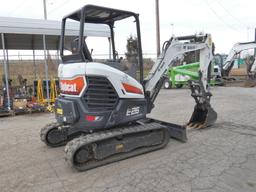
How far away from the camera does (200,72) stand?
6.17 meters

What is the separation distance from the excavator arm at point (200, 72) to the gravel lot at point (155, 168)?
0.43 meters

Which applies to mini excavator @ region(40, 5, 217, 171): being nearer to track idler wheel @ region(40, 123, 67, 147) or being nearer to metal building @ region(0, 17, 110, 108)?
track idler wheel @ region(40, 123, 67, 147)

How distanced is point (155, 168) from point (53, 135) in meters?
2.30

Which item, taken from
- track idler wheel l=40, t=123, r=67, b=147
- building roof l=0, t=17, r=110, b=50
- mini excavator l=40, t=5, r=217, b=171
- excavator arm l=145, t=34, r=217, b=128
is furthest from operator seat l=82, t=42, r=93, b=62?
building roof l=0, t=17, r=110, b=50

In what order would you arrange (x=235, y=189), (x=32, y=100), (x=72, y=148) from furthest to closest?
(x=32, y=100) < (x=72, y=148) < (x=235, y=189)

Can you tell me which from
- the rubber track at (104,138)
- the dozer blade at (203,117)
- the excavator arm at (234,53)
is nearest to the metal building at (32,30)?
the dozer blade at (203,117)

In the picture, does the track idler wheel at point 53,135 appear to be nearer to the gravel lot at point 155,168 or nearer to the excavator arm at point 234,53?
the gravel lot at point 155,168

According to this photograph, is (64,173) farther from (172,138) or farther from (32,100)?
(32,100)

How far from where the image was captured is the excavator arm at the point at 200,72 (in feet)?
17.8

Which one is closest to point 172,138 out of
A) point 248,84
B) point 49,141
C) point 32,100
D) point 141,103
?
point 141,103

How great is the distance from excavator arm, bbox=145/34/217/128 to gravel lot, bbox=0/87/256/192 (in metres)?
0.43

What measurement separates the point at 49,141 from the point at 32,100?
5332 millimetres

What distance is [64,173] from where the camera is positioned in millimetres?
4047

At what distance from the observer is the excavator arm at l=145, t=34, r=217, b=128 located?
213 inches
